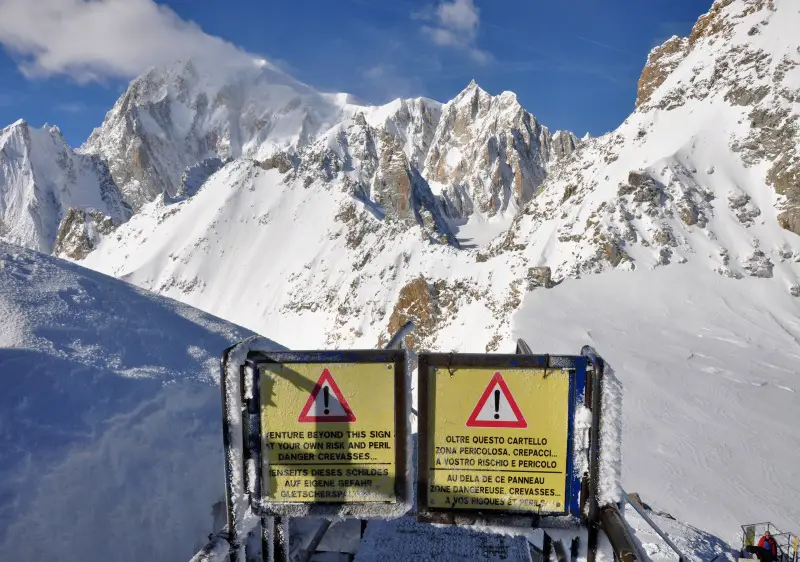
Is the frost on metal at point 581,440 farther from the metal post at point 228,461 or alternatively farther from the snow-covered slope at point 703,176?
the snow-covered slope at point 703,176

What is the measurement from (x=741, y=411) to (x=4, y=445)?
62.0ft

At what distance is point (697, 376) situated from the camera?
1892 centimetres

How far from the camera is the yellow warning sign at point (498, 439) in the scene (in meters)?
2.71

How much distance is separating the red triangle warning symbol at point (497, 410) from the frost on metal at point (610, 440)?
0.40 metres

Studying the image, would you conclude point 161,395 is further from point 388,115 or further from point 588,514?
point 388,115

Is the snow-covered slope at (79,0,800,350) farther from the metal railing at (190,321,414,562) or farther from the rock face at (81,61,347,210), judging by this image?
the rock face at (81,61,347,210)

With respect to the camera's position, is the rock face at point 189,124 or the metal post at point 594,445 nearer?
the metal post at point 594,445

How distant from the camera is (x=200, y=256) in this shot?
208 ft

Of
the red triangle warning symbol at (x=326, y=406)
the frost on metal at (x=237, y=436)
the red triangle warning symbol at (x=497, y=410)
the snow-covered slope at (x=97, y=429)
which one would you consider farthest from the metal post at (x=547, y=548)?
the snow-covered slope at (x=97, y=429)

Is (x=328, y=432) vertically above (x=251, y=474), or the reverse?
(x=328, y=432)

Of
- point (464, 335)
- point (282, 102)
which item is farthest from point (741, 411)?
point (282, 102)

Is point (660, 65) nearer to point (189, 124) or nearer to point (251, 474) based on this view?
point (251, 474)

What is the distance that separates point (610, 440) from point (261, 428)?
1849 millimetres

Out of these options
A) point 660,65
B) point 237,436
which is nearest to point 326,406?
point 237,436
